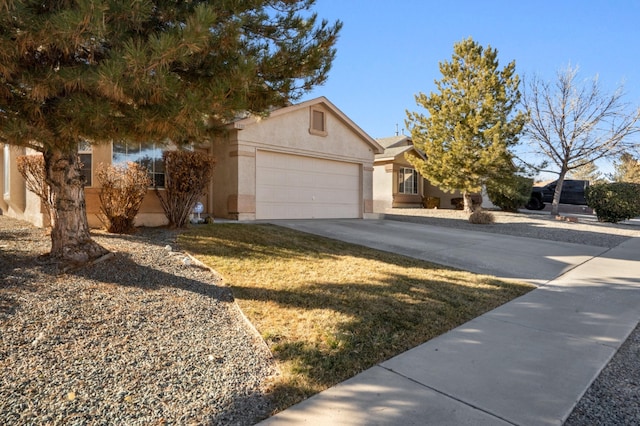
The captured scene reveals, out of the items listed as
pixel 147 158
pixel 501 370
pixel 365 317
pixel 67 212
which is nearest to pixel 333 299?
pixel 365 317

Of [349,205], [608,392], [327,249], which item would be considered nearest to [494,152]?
[349,205]

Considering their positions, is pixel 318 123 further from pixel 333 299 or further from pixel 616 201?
pixel 616 201

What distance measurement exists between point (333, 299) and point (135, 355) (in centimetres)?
251

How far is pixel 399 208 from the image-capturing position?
2228cm

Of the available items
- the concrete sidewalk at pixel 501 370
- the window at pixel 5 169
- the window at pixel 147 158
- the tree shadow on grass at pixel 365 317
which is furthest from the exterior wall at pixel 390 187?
the window at pixel 5 169

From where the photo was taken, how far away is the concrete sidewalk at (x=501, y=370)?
9.09ft

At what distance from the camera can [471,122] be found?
16.1 m

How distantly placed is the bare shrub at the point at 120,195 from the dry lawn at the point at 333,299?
144 cm

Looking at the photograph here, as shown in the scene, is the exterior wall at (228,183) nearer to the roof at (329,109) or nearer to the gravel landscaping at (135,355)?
the roof at (329,109)

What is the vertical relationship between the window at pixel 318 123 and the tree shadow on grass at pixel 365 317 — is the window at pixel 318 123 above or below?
above

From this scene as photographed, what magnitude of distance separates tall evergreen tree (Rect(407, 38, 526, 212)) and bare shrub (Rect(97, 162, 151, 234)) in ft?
40.9

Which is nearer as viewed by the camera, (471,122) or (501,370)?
(501,370)

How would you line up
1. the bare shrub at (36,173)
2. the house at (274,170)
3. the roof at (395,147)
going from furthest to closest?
1. the roof at (395,147)
2. the house at (274,170)
3. the bare shrub at (36,173)

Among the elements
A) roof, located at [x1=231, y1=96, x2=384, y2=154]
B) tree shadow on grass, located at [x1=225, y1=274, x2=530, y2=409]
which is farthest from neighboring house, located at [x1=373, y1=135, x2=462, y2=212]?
tree shadow on grass, located at [x1=225, y1=274, x2=530, y2=409]
